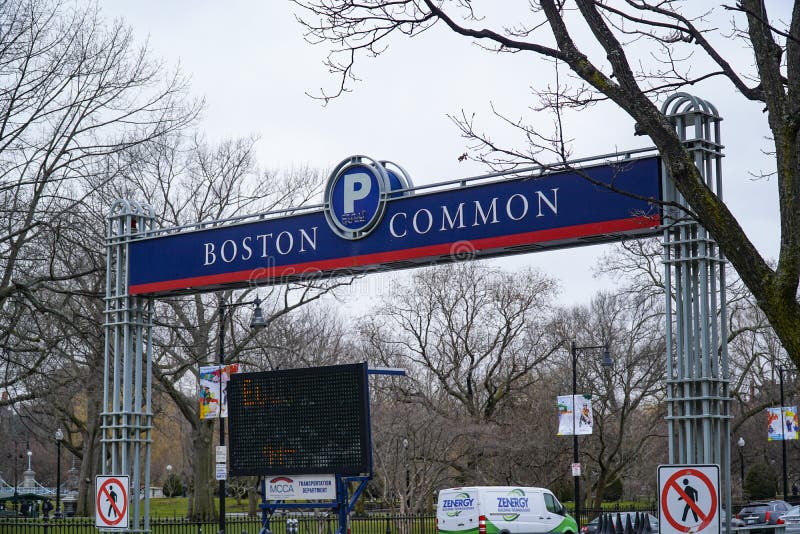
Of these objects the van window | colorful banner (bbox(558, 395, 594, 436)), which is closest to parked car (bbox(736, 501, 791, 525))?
colorful banner (bbox(558, 395, 594, 436))

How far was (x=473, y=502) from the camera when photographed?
88.9 ft

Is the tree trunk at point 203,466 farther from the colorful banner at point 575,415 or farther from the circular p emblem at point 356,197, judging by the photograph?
the circular p emblem at point 356,197

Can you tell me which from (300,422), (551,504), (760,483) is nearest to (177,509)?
(760,483)

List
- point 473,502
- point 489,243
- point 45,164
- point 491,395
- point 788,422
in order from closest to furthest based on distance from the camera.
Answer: point 489,243
point 45,164
point 473,502
point 788,422
point 491,395

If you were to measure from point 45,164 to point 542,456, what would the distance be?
99.8 feet

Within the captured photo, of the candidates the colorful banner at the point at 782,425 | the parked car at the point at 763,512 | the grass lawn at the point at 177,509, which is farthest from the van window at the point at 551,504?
the grass lawn at the point at 177,509

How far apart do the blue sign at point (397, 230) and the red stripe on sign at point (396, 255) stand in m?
0.01

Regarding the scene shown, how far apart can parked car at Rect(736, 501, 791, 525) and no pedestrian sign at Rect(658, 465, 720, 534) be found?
28.4 meters

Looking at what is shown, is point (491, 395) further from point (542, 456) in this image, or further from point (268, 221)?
point (268, 221)

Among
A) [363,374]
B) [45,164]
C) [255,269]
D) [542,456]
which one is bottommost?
[542,456]

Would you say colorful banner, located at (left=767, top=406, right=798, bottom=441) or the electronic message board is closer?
the electronic message board

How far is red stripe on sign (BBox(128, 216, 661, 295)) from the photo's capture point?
12.6 meters

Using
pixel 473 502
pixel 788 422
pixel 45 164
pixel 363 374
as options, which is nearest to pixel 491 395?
pixel 788 422

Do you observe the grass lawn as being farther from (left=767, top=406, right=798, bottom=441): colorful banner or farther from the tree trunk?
(left=767, top=406, right=798, bottom=441): colorful banner
